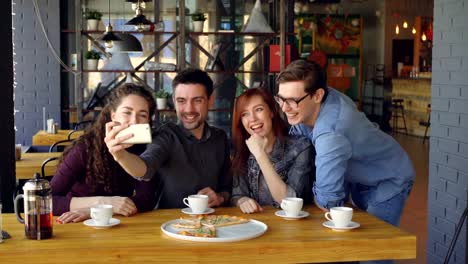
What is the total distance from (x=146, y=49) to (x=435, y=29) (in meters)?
6.02

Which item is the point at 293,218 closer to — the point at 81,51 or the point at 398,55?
the point at 81,51

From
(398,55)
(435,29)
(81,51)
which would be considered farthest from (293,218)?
(398,55)

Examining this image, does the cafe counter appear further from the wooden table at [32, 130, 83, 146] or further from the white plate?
the white plate

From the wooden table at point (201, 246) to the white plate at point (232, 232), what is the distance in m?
0.02

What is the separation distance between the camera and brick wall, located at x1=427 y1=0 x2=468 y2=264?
Result: 4.22 metres

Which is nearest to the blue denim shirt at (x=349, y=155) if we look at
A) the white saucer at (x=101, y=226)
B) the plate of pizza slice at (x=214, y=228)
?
the plate of pizza slice at (x=214, y=228)

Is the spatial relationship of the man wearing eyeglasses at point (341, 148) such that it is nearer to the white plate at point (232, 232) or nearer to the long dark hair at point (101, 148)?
the white plate at point (232, 232)

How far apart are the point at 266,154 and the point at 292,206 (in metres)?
0.37

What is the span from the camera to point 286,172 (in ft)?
11.0

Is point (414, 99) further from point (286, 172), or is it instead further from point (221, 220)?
point (221, 220)

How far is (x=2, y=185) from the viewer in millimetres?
4027

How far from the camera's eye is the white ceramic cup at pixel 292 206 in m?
2.95

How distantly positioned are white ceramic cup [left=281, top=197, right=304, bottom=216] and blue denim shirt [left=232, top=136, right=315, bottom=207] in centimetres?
31

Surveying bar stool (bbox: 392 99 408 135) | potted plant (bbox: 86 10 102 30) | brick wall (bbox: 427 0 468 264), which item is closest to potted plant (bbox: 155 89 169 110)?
potted plant (bbox: 86 10 102 30)
